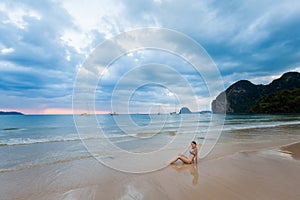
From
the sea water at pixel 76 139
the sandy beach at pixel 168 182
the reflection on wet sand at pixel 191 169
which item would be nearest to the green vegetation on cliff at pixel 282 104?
the sea water at pixel 76 139

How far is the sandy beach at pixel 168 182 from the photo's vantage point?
404cm

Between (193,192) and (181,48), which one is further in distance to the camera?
(181,48)

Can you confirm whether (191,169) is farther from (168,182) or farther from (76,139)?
(76,139)

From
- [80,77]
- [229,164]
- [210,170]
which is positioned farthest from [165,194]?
[80,77]

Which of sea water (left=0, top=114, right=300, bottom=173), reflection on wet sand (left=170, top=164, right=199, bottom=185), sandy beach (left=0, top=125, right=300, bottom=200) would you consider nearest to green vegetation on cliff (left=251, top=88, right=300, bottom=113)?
sea water (left=0, top=114, right=300, bottom=173)

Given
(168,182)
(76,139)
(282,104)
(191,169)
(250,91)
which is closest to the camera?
(168,182)

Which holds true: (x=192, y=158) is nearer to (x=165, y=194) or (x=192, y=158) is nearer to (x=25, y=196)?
(x=165, y=194)

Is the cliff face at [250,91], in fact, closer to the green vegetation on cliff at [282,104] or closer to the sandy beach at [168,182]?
the green vegetation on cliff at [282,104]

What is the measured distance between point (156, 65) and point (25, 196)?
22.4 feet

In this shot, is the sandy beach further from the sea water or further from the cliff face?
the cliff face

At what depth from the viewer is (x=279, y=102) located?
81.4 m

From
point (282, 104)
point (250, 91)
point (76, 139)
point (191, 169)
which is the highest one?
point (250, 91)

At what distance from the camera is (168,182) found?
15.8 ft

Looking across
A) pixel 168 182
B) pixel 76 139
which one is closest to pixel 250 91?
pixel 76 139
